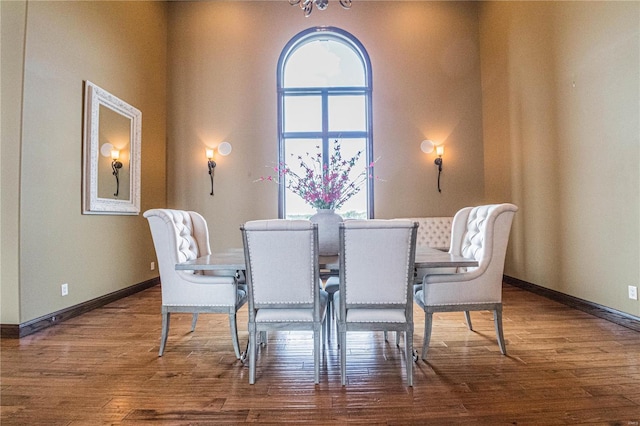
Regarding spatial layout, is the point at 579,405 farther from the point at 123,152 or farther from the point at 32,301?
the point at 123,152

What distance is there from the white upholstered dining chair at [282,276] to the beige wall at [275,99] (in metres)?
3.28

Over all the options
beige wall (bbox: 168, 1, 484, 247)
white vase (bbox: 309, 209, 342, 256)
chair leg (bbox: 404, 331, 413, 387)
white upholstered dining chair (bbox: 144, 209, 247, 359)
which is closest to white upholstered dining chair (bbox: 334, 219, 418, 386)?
chair leg (bbox: 404, 331, 413, 387)

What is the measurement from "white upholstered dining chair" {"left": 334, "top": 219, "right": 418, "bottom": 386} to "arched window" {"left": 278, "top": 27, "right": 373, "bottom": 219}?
3.38 m

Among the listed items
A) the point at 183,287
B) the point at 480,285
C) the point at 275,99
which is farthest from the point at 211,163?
the point at 480,285

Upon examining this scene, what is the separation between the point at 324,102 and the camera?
527 cm

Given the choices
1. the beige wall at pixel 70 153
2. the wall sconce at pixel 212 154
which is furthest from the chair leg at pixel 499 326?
the wall sconce at pixel 212 154

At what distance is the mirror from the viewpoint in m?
3.38

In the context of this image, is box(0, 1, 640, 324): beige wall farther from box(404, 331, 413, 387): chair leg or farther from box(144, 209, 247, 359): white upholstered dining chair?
box(404, 331, 413, 387): chair leg

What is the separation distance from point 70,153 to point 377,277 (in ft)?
10.4

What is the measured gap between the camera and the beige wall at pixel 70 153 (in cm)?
272

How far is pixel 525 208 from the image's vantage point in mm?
4098

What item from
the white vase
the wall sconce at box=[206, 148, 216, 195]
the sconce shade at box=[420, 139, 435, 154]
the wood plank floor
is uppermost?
the sconce shade at box=[420, 139, 435, 154]

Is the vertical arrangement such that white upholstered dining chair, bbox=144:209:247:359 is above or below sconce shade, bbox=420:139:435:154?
below

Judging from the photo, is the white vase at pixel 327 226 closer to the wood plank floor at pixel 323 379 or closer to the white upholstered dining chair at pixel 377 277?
the white upholstered dining chair at pixel 377 277
